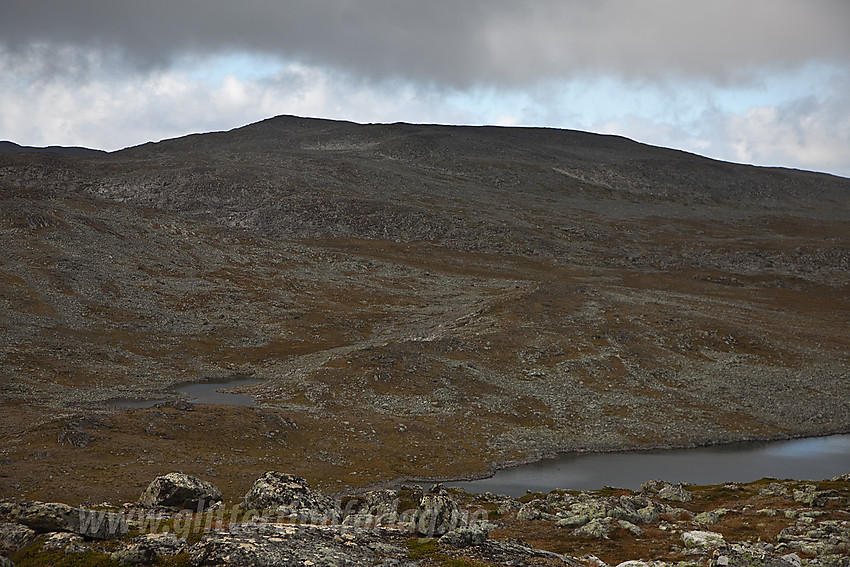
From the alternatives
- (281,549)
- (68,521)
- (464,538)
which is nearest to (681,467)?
(464,538)

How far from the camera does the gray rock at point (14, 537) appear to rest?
20812 millimetres

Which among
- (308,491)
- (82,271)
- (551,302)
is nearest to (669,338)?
(551,302)

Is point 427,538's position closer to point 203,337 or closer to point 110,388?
point 110,388

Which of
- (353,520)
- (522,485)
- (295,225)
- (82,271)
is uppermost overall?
(295,225)

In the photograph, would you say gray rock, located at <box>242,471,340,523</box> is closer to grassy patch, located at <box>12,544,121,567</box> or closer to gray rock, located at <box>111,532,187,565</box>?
gray rock, located at <box>111,532,187,565</box>

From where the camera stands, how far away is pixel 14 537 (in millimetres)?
21203

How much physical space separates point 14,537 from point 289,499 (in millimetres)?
10479

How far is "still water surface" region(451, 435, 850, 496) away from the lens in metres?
65.2

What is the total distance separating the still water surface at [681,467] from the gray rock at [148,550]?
148 feet

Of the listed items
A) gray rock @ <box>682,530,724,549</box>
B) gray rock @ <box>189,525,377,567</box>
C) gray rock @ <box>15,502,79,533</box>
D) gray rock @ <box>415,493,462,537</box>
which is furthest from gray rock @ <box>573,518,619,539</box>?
gray rock @ <box>15,502,79,533</box>

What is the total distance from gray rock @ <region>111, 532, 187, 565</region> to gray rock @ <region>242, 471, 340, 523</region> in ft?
24.3

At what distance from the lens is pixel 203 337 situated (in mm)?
108438

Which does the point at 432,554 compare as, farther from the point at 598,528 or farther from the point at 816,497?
the point at 816,497

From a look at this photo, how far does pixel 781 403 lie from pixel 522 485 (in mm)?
46969
